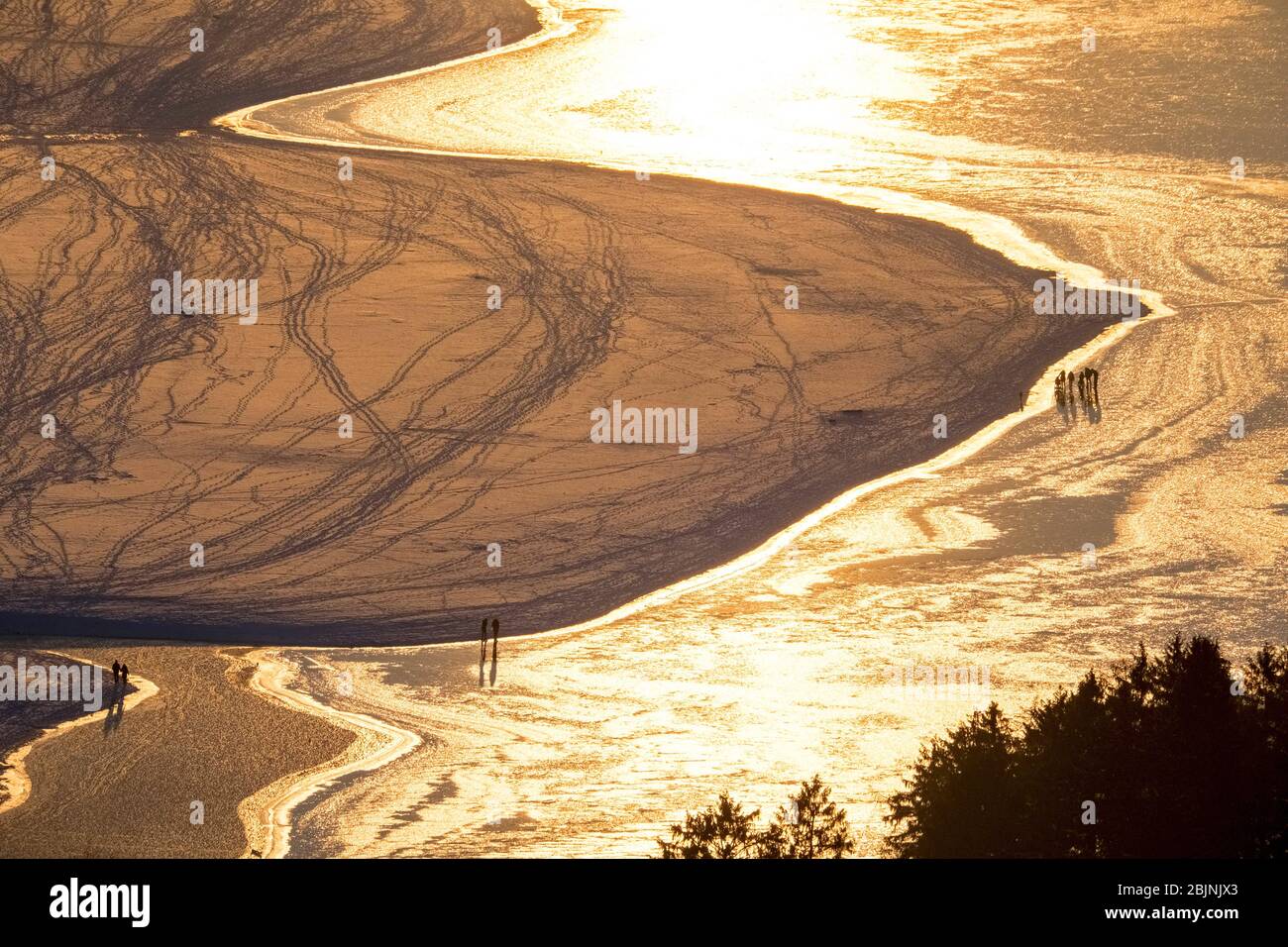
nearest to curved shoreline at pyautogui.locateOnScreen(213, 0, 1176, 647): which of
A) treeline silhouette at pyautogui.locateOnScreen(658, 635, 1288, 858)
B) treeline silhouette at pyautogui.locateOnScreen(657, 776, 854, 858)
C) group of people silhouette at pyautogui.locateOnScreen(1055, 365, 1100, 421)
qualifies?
group of people silhouette at pyautogui.locateOnScreen(1055, 365, 1100, 421)

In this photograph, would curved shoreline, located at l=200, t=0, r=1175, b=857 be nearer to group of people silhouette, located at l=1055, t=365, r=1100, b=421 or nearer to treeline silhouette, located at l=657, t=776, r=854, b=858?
group of people silhouette, located at l=1055, t=365, r=1100, b=421

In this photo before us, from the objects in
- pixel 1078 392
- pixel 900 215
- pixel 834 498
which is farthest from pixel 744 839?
pixel 900 215

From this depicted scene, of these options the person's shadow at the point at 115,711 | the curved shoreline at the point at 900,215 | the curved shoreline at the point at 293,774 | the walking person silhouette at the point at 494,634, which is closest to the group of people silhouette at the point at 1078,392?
the curved shoreline at the point at 900,215

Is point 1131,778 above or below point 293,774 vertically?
above

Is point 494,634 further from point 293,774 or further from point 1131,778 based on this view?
point 1131,778

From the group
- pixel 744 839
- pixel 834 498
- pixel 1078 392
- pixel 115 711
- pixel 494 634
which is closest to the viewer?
pixel 744 839

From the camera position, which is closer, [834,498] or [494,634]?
[494,634]

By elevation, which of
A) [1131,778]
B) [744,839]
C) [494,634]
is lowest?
[744,839]
